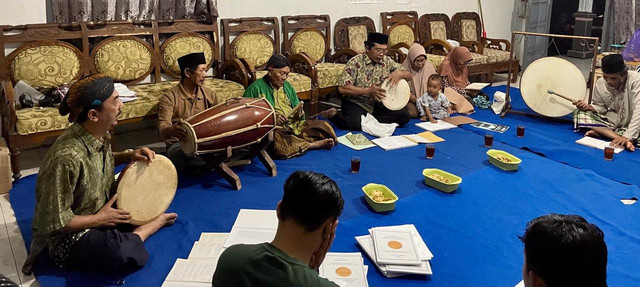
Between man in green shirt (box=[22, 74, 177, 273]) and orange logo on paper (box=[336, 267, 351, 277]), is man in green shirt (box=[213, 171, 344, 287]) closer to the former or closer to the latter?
orange logo on paper (box=[336, 267, 351, 277])

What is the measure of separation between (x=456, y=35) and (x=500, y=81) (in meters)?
0.95

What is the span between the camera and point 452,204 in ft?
11.1

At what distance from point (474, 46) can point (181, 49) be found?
4.10 meters

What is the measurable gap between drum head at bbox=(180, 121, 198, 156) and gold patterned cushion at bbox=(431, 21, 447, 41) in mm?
4669

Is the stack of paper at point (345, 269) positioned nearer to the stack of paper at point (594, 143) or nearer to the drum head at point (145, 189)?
the drum head at point (145, 189)

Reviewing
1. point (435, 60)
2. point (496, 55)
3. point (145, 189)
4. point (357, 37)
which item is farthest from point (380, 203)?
point (496, 55)

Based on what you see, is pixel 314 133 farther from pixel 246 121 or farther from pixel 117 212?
pixel 117 212

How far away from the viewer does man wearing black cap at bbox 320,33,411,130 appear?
502 cm

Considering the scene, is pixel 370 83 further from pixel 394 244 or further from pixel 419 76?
pixel 394 244

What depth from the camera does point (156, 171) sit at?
2.81 metres

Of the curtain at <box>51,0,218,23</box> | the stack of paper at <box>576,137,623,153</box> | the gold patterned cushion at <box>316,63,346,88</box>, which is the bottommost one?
the stack of paper at <box>576,137,623,153</box>

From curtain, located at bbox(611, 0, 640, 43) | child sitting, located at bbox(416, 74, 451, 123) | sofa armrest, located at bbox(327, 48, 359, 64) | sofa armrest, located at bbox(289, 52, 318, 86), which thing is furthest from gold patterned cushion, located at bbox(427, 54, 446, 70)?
curtain, located at bbox(611, 0, 640, 43)

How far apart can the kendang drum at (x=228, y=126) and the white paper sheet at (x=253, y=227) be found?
52 centimetres

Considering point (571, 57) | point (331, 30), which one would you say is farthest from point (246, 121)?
point (571, 57)
